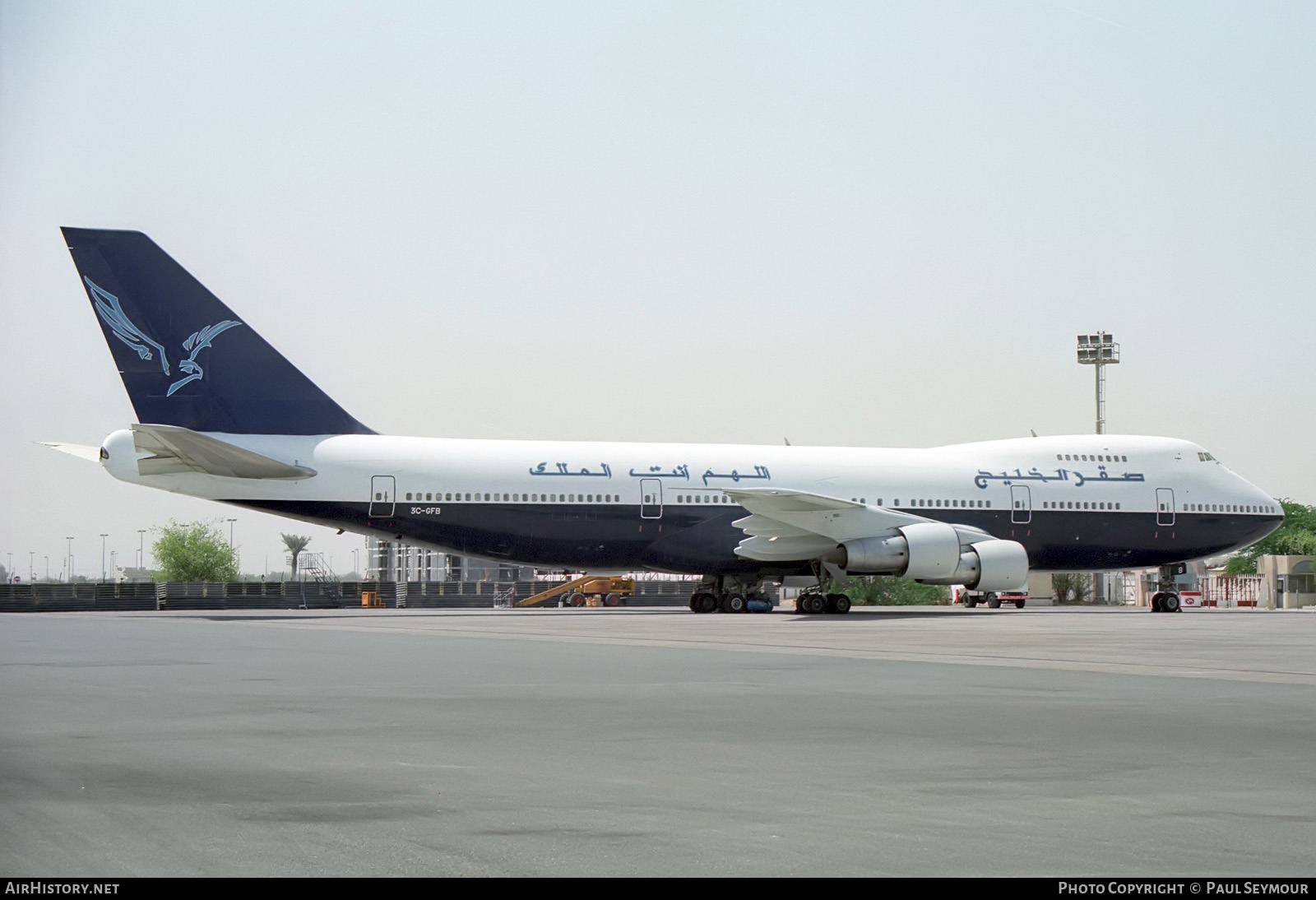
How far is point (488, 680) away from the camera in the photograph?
12.6m

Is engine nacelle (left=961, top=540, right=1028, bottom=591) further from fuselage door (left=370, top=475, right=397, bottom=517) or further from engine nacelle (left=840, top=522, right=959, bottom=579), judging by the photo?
fuselage door (left=370, top=475, right=397, bottom=517)

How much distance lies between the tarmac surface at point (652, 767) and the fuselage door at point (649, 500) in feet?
57.6

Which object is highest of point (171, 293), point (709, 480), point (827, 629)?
point (171, 293)

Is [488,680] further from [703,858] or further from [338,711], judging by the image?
[703,858]

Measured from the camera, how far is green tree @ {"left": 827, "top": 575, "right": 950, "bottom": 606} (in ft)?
176

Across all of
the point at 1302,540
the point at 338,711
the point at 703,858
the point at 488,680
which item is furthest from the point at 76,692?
the point at 1302,540

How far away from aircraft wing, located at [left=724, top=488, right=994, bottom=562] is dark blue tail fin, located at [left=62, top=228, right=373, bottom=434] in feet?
33.8

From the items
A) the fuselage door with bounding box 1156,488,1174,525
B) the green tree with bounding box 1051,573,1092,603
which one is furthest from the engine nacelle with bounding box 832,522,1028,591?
the green tree with bounding box 1051,573,1092,603

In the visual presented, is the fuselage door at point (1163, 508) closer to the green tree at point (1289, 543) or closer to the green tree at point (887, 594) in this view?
the green tree at point (887, 594)

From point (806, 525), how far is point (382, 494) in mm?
10079

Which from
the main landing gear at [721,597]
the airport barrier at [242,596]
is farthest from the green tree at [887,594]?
the main landing gear at [721,597]

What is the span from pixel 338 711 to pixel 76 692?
2.71 m

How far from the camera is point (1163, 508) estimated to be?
36406mm

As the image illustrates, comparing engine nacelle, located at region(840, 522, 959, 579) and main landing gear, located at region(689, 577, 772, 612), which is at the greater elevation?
engine nacelle, located at region(840, 522, 959, 579)
